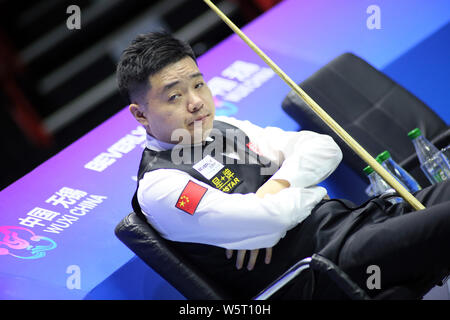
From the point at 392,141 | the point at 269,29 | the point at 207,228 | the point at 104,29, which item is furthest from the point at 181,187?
the point at 104,29

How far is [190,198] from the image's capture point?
1870 millimetres

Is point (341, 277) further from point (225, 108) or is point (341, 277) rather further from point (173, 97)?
point (225, 108)

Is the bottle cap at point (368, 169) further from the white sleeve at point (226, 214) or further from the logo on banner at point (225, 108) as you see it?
the logo on banner at point (225, 108)

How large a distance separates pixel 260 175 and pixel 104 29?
10.7ft

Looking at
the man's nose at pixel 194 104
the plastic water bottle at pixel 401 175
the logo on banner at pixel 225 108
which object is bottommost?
the plastic water bottle at pixel 401 175

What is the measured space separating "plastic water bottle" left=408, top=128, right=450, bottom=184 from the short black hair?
118 centimetres

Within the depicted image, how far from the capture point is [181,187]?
1.89m

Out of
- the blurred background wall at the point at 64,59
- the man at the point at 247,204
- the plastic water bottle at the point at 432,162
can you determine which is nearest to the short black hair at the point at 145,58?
the man at the point at 247,204

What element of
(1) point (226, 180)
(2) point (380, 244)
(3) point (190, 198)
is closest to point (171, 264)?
(3) point (190, 198)

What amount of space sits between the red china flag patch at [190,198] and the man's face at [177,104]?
28cm

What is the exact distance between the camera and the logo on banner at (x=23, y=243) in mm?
2449

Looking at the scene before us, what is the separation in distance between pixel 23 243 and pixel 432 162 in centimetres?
192

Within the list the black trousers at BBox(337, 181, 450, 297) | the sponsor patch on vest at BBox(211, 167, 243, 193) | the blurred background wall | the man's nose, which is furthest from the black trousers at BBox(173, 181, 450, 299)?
the blurred background wall
